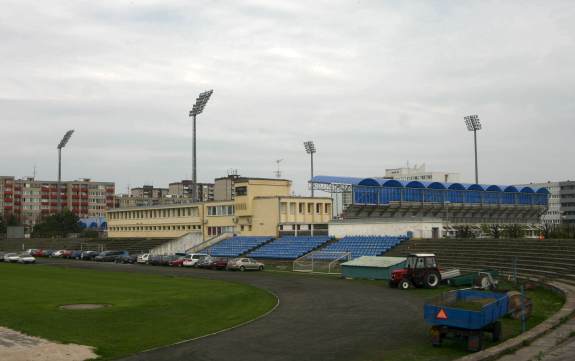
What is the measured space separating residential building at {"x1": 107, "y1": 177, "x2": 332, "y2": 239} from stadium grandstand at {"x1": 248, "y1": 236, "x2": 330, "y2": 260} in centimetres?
553

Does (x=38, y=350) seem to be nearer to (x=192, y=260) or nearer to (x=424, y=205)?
(x=192, y=260)

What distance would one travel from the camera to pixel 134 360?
672 inches

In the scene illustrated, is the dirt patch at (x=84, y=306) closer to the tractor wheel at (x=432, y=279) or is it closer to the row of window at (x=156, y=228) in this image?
the tractor wheel at (x=432, y=279)

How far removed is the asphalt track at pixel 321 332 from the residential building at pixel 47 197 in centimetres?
16642

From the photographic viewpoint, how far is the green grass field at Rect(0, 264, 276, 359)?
20.5m

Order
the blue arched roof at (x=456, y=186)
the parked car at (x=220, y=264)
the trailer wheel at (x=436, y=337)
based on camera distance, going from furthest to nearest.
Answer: the blue arched roof at (x=456, y=186) → the parked car at (x=220, y=264) → the trailer wheel at (x=436, y=337)

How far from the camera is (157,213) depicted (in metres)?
94.2

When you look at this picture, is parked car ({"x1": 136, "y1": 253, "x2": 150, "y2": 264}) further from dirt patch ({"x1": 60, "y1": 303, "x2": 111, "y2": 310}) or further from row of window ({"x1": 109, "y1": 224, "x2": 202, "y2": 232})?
dirt patch ({"x1": 60, "y1": 303, "x2": 111, "y2": 310})

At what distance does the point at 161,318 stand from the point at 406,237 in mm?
36636

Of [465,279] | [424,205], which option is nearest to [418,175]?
[424,205]

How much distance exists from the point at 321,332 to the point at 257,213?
54974 millimetres

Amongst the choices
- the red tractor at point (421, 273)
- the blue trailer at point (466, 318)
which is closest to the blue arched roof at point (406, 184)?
the red tractor at point (421, 273)

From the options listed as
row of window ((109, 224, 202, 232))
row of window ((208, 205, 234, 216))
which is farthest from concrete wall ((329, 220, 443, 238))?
row of window ((109, 224, 202, 232))

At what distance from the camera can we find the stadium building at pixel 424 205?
6184 centimetres
